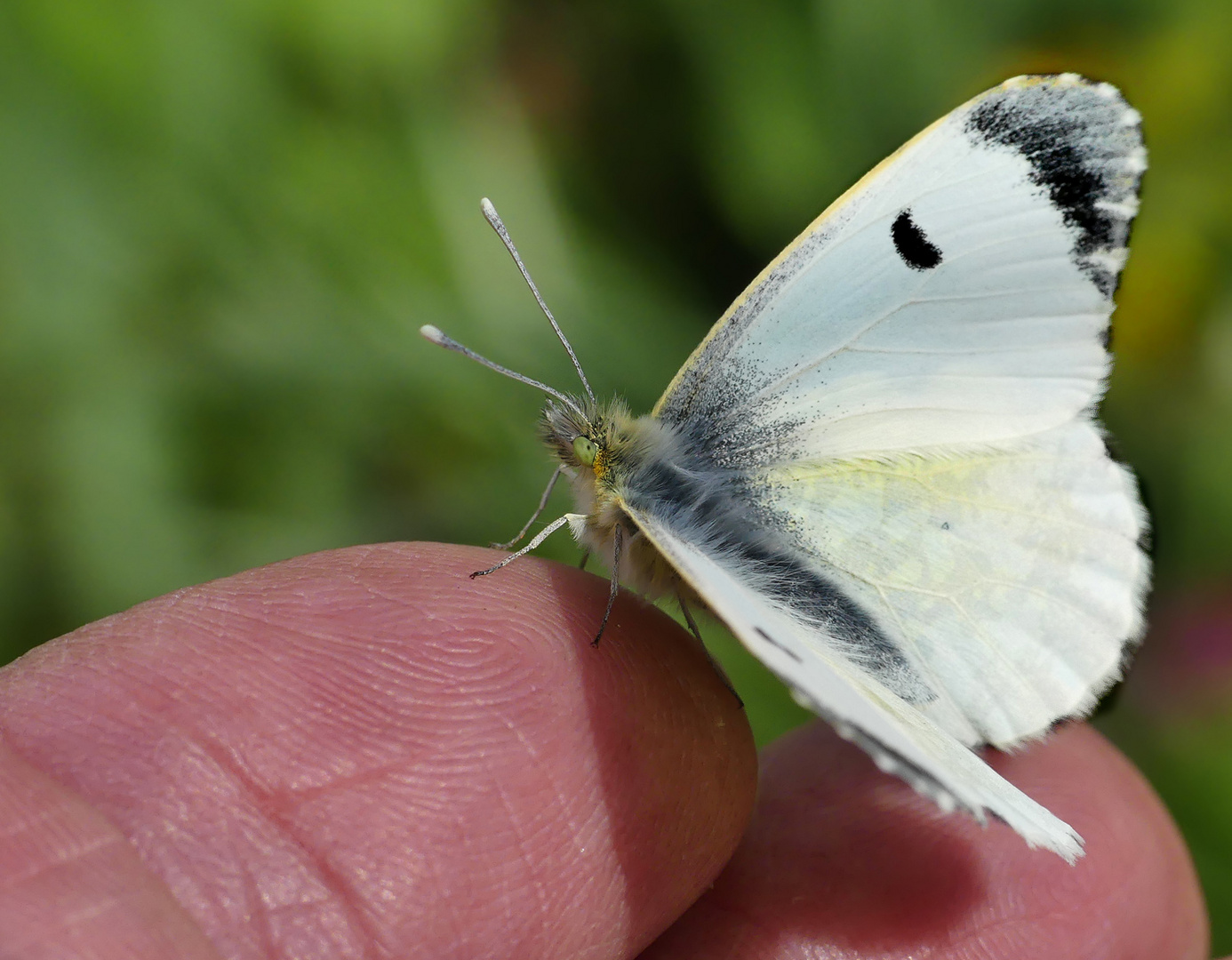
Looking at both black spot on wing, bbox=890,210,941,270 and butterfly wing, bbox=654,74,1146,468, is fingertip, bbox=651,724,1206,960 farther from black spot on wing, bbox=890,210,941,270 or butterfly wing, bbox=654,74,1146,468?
black spot on wing, bbox=890,210,941,270

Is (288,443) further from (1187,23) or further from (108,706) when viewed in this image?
(1187,23)

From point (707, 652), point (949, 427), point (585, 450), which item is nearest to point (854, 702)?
point (707, 652)

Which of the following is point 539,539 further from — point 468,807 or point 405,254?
point 405,254

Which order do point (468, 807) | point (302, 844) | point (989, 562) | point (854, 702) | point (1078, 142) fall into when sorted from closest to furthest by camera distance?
point (854, 702)
point (302, 844)
point (468, 807)
point (1078, 142)
point (989, 562)

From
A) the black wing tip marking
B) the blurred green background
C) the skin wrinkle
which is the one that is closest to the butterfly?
the black wing tip marking

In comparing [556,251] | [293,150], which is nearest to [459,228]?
[556,251]

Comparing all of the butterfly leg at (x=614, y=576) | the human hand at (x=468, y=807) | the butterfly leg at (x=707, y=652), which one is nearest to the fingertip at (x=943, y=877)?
the human hand at (x=468, y=807)

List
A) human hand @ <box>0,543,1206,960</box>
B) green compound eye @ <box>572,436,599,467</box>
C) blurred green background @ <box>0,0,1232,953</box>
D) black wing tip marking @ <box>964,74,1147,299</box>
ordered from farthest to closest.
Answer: blurred green background @ <box>0,0,1232,953</box>, green compound eye @ <box>572,436,599,467</box>, black wing tip marking @ <box>964,74,1147,299</box>, human hand @ <box>0,543,1206,960</box>
